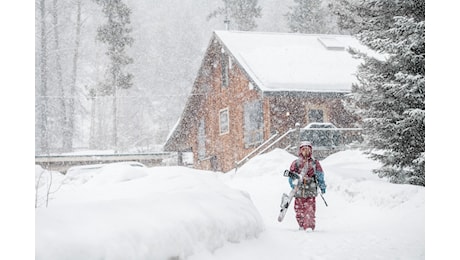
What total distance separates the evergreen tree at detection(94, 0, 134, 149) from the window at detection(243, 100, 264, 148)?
602cm

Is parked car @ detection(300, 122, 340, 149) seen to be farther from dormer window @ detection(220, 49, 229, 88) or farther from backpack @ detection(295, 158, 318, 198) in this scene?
backpack @ detection(295, 158, 318, 198)

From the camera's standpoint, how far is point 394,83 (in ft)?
23.3

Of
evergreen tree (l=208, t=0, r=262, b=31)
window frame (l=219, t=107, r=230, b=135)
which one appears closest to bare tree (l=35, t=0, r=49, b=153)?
evergreen tree (l=208, t=0, r=262, b=31)

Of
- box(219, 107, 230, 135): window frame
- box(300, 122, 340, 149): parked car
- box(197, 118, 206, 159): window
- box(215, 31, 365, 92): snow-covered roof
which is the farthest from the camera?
box(197, 118, 206, 159): window

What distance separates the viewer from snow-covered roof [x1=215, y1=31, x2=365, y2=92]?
50.4 ft

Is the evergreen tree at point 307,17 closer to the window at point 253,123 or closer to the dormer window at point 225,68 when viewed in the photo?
the dormer window at point 225,68

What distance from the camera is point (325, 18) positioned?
20688mm

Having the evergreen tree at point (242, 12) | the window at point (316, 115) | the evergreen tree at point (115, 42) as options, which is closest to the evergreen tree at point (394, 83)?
the evergreen tree at point (115, 42)

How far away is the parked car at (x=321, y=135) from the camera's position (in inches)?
562

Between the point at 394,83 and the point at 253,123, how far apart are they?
9732mm

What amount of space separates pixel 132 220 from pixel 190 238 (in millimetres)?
594

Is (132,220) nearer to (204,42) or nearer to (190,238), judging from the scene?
(190,238)
